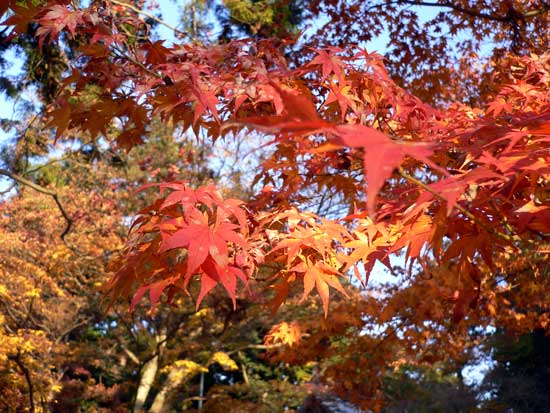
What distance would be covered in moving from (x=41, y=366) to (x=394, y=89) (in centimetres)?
810

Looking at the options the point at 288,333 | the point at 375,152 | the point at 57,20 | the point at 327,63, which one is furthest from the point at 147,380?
the point at 375,152

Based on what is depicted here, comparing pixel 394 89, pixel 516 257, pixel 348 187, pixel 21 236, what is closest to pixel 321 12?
pixel 516 257

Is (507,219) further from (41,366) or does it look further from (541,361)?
(541,361)

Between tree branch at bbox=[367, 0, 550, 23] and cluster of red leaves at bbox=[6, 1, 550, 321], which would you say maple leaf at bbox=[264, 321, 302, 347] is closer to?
cluster of red leaves at bbox=[6, 1, 550, 321]

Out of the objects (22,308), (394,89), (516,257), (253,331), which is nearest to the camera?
(394,89)

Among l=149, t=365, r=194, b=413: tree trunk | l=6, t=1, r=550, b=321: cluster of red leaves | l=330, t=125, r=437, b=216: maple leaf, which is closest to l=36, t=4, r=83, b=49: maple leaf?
l=6, t=1, r=550, b=321: cluster of red leaves

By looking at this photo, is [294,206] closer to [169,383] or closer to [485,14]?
[485,14]

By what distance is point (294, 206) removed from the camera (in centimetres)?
240

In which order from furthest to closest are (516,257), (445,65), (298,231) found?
(445,65)
(516,257)
(298,231)

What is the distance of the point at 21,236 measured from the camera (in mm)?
10500

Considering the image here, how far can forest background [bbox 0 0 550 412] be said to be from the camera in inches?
59.6

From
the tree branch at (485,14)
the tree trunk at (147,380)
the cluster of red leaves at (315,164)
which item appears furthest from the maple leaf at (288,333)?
the tree trunk at (147,380)

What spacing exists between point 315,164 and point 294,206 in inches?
14.1

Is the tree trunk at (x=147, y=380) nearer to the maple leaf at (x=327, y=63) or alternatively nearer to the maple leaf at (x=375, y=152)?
the maple leaf at (x=327, y=63)
